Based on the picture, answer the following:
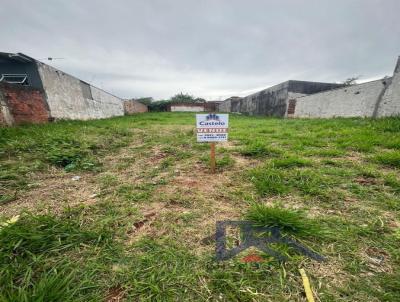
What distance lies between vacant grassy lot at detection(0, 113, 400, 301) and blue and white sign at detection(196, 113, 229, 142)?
0.55 m

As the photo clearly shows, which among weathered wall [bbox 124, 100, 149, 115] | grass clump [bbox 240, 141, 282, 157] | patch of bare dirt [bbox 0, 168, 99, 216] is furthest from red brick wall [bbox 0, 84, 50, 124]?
weathered wall [bbox 124, 100, 149, 115]

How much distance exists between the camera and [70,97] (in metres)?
9.39

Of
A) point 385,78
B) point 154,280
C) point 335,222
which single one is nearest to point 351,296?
point 335,222

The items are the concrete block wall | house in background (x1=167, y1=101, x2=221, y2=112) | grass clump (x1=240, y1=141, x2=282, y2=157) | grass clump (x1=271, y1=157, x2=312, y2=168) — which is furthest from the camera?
house in background (x1=167, y1=101, x2=221, y2=112)

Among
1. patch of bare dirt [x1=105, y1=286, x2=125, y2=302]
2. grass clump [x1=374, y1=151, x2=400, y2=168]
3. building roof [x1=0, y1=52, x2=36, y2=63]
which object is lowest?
patch of bare dirt [x1=105, y1=286, x2=125, y2=302]

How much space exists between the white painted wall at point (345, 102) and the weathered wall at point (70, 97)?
1330cm

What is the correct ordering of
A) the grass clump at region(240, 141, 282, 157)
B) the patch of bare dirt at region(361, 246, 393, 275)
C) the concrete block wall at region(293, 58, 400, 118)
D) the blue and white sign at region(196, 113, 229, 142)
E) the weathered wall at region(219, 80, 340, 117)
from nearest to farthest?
the patch of bare dirt at region(361, 246, 393, 275), the blue and white sign at region(196, 113, 229, 142), the grass clump at region(240, 141, 282, 157), the concrete block wall at region(293, 58, 400, 118), the weathered wall at region(219, 80, 340, 117)

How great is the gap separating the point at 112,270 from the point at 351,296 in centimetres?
133

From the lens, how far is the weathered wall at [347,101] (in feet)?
23.2

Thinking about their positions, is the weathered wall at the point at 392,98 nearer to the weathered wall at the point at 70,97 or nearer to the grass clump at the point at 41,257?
the grass clump at the point at 41,257

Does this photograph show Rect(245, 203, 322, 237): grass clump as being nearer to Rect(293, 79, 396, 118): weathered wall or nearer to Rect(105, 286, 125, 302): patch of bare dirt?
Rect(105, 286, 125, 302): patch of bare dirt

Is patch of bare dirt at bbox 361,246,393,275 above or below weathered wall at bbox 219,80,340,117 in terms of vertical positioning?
below

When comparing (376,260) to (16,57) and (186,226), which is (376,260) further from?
(16,57)

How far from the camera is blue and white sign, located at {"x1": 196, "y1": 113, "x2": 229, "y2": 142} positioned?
2.43 m
